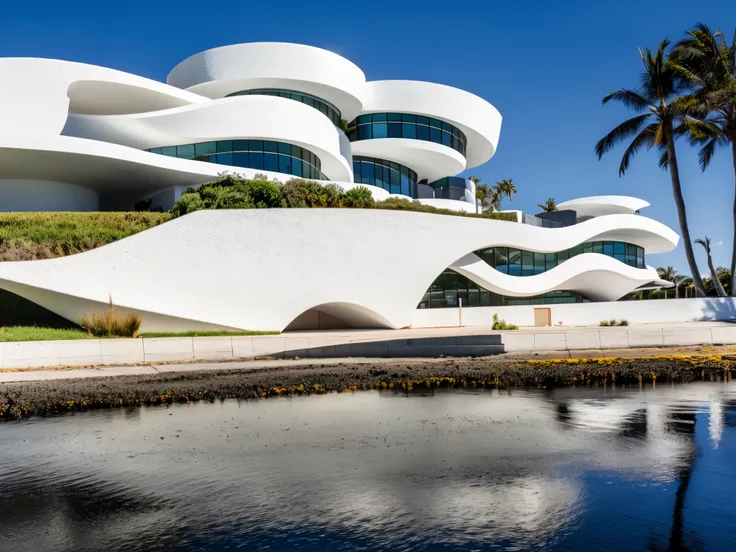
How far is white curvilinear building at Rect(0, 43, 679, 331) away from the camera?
2241 cm

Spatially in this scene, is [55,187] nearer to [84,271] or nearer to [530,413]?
[84,271]

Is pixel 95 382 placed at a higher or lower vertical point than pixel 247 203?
lower

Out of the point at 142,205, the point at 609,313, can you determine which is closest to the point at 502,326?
the point at 609,313

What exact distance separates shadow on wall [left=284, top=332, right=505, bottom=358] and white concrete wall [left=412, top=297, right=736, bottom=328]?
922 cm

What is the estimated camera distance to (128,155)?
91.1ft

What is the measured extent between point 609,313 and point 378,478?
2448cm

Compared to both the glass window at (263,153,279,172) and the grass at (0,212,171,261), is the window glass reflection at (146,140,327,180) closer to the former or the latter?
the glass window at (263,153,279,172)

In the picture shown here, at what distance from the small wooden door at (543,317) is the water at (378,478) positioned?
17.3m

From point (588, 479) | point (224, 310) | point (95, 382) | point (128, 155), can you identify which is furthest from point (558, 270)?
point (588, 479)

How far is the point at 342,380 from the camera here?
1370cm

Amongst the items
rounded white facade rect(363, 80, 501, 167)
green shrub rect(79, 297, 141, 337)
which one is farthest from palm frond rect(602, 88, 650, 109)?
green shrub rect(79, 297, 141, 337)

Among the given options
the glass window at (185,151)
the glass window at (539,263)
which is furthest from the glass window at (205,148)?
the glass window at (539,263)

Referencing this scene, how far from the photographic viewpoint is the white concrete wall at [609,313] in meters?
28.3

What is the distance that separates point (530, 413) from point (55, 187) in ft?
91.0
